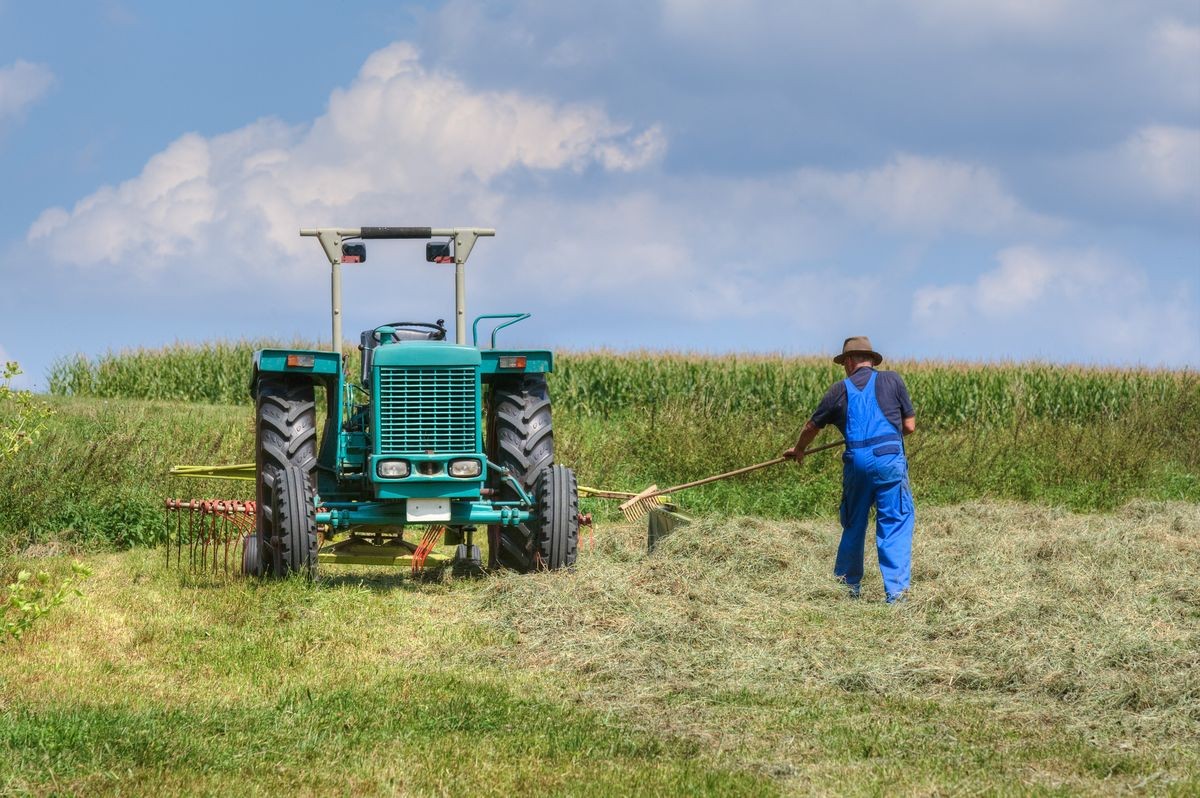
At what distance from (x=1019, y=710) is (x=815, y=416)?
3.56 m

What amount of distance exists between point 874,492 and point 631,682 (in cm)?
328

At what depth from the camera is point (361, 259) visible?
10.4 meters

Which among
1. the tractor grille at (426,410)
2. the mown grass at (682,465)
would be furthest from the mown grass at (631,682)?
the mown grass at (682,465)

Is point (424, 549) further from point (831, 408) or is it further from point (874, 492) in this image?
point (874, 492)

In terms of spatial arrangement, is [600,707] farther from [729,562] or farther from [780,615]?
[729,562]

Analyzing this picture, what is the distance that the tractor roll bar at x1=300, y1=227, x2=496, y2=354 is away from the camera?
1038 centimetres

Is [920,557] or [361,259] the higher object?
[361,259]

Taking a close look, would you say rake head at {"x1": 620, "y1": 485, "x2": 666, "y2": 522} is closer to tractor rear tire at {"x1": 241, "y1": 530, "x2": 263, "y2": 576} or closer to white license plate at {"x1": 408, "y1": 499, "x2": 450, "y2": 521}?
white license plate at {"x1": 408, "y1": 499, "x2": 450, "y2": 521}

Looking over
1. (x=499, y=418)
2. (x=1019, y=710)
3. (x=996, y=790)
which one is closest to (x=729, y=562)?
(x=499, y=418)

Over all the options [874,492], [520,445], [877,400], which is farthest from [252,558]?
[877,400]

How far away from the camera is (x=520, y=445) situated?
10195 mm

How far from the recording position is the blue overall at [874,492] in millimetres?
9312

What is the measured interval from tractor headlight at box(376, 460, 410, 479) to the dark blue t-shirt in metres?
2.90

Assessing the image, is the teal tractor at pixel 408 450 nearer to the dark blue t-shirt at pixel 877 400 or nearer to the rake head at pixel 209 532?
the rake head at pixel 209 532
